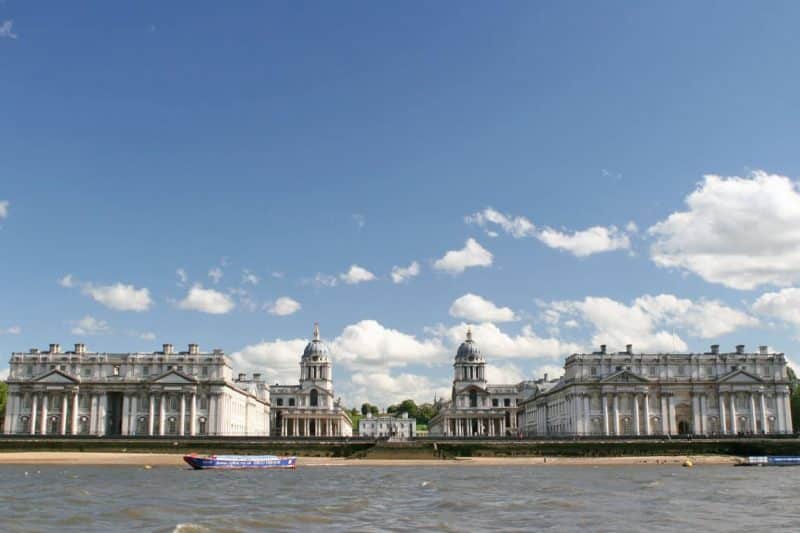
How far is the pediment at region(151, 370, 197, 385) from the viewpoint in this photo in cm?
11469

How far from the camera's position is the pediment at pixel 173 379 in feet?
376

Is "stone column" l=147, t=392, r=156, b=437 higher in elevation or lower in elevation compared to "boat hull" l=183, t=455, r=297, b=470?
higher

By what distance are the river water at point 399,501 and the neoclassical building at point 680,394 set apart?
43154 mm

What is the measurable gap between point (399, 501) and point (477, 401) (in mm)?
118133

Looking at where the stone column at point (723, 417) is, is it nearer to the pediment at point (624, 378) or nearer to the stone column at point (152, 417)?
the pediment at point (624, 378)

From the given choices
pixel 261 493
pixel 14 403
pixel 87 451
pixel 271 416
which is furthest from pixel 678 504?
pixel 271 416

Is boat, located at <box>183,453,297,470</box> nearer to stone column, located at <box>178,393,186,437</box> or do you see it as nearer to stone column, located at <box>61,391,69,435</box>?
stone column, located at <box>178,393,186,437</box>

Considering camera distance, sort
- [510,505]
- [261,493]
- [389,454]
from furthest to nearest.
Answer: [389,454] → [261,493] → [510,505]

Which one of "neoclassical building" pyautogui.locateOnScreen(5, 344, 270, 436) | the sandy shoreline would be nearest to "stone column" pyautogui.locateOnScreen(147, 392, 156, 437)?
"neoclassical building" pyautogui.locateOnScreen(5, 344, 270, 436)

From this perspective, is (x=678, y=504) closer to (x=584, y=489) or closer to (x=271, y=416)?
(x=584, y=489)

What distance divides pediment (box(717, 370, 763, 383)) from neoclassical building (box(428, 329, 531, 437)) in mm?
53313

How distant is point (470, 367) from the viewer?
540 feet

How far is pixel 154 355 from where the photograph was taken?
4587 inches

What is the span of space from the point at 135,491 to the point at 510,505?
21918 mm
